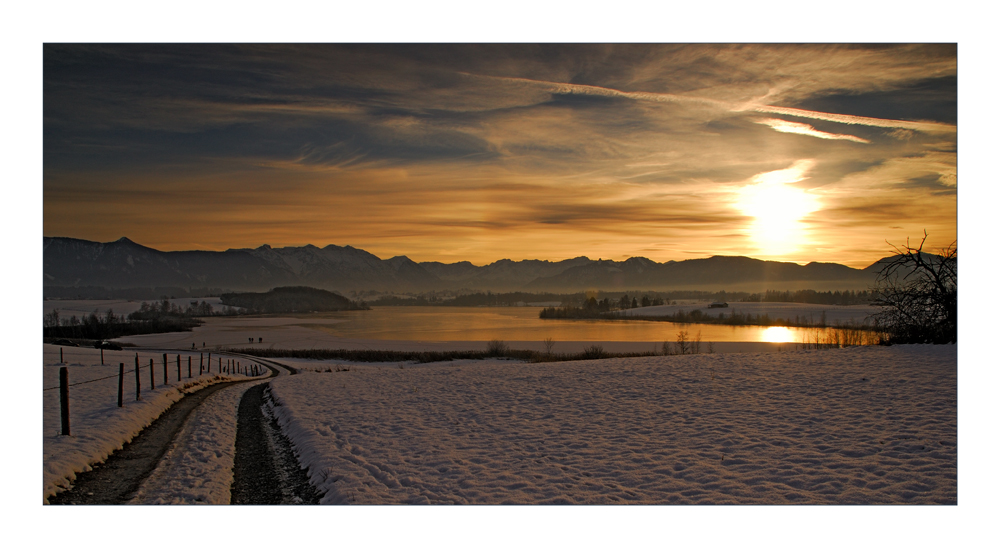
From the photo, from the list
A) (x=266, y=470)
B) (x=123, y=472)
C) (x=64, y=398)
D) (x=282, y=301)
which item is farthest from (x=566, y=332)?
(x=282, y=301)

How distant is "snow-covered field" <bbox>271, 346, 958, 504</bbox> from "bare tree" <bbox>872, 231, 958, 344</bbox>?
49.6 inches

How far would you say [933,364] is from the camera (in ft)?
39.8

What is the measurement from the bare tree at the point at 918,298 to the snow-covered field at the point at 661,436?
1.26 meters

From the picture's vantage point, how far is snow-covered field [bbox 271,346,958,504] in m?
6.21

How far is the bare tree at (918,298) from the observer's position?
13.8 meters

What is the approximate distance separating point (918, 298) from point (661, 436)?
12450 mm

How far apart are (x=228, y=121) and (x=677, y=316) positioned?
126922 millimetres

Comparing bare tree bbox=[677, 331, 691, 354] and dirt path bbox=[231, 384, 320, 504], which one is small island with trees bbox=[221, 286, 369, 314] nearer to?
bare tree bbox=[677, 331, 691, 354]

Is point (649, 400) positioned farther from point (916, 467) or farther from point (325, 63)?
point (325, 63)

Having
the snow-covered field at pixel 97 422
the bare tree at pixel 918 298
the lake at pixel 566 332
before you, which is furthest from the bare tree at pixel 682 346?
the snow-covered field at pixel 97 422

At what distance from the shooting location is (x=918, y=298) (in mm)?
15023

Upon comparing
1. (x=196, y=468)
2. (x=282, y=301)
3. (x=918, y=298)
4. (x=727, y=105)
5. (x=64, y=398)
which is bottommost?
(x=282, y=301)

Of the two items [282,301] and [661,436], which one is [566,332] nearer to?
[661,436]

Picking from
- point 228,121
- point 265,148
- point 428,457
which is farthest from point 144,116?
point 428,457
